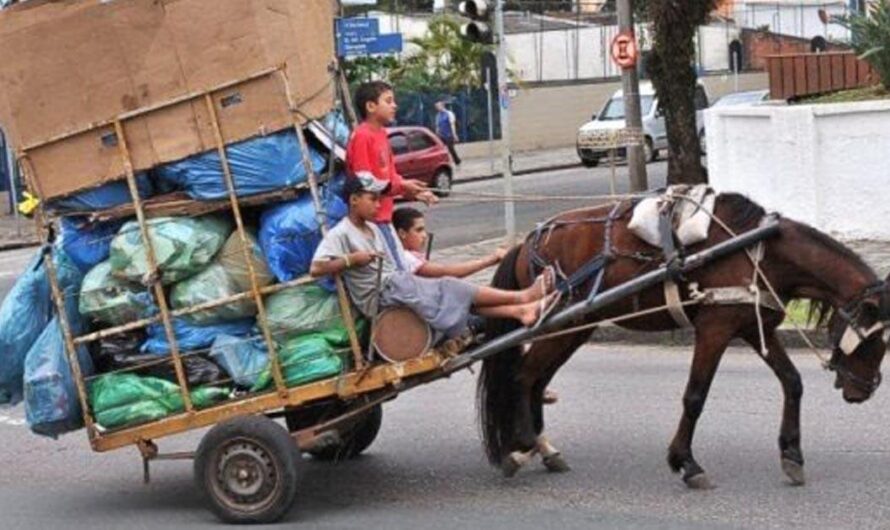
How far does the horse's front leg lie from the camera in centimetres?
766

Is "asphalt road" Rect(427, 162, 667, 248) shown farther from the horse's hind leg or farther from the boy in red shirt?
the horse's hind leg

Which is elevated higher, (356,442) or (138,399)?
(138,399)

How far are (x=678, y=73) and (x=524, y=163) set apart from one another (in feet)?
65.1

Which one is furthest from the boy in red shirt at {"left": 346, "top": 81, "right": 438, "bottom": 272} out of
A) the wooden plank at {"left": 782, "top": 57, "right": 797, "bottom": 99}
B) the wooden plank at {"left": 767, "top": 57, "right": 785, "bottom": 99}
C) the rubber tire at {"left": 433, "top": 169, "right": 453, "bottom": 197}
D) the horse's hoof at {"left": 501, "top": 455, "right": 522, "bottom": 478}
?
the rubber tire at {"left": 433, "top": 169, "right": 453, "bottom": 197}

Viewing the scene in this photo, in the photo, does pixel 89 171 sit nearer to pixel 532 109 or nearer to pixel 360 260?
pixel 360 260

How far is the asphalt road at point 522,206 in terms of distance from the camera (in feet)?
75.3

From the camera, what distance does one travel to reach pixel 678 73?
22.6 metres

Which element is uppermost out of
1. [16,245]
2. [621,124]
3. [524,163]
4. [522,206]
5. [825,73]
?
[825,73]

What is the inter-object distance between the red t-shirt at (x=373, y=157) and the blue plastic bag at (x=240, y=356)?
2.90 feet

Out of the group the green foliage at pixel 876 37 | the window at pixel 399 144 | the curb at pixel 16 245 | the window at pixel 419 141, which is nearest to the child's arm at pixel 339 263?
the green foliage at pixel 876 37

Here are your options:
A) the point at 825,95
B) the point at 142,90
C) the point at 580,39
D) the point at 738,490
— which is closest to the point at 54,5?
the point at 142,90

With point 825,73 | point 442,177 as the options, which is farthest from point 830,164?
point 442,177

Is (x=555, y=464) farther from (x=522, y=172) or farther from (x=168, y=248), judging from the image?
(x=522, y=172)

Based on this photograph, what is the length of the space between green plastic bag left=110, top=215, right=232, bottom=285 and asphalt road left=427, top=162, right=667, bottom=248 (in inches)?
276
